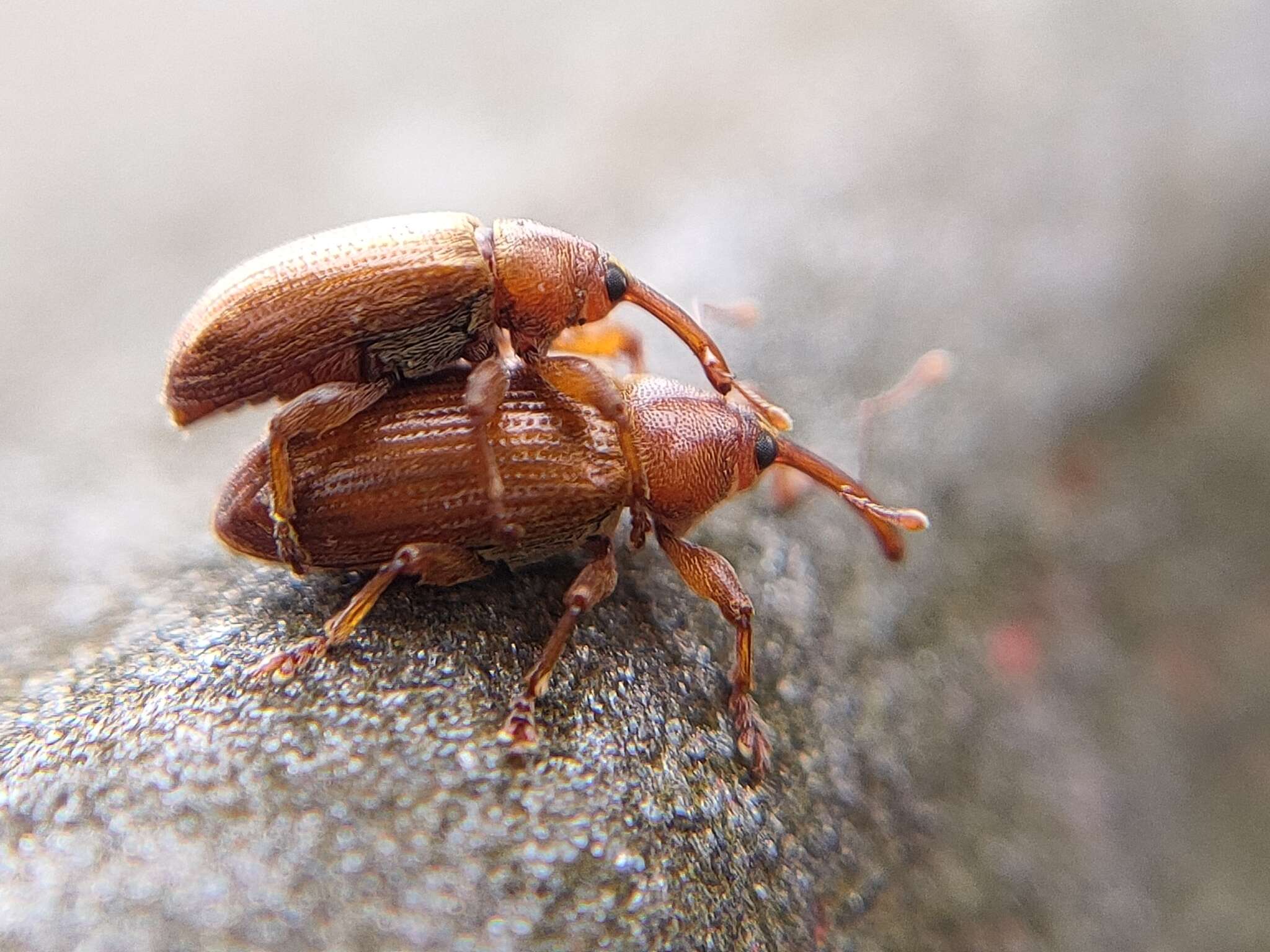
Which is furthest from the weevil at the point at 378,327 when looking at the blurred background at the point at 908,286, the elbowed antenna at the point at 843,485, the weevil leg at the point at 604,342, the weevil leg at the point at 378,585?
the blurred background at the point at 908,286

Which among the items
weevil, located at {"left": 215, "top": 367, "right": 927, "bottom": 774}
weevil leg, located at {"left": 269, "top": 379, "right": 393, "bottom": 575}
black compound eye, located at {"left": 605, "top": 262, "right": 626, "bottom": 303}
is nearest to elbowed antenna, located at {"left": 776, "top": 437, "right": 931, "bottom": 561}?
weevil, located at {"left": 215, "top": 367, "right": 927, "bottom": 774}

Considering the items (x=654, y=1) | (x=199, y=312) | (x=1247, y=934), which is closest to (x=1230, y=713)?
(x=1247, y=934)

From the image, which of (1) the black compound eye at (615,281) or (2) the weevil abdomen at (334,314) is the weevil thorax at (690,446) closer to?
(1) the black compound eye at (615,281)

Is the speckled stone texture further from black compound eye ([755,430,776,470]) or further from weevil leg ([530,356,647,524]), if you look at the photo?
black compound eye ([755,430,776,470])

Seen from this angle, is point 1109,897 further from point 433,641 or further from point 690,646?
point 433,641

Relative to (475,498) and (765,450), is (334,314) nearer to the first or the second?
(475,498)

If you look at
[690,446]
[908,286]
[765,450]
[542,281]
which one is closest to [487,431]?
[542,281]
